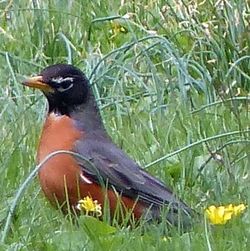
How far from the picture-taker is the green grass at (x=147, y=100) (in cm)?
384

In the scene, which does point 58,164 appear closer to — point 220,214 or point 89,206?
point 89,206

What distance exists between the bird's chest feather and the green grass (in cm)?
9

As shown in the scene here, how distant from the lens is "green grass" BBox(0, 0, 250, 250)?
3842mm

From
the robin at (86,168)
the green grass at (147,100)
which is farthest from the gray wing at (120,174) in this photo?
the green grass at (147,100)

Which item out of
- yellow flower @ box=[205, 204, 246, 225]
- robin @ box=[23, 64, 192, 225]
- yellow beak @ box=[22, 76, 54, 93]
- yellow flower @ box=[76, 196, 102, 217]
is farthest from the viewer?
yellow beak @ box=[22, 76, 54, 93]

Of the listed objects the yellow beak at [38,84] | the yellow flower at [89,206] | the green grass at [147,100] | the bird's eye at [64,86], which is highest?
the yellow beak at [38,84]

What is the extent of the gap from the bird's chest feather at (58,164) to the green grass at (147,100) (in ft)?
0.28

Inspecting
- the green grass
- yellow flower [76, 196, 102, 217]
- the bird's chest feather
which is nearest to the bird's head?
the bird's chest feather

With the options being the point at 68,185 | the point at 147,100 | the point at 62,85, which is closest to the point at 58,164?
the point at 68,185

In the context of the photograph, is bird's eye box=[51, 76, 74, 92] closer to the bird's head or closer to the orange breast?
the bird's head

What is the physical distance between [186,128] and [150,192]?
944 millimetres

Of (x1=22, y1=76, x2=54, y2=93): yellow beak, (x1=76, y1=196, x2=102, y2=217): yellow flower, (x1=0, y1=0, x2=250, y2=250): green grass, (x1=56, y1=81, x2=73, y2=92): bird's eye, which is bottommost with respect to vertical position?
(x1=0, y1=0, x2=250, y2=250): green grass

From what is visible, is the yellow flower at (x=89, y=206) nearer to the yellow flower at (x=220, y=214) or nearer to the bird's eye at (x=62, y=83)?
the yellow flower at (x=220, y=214)

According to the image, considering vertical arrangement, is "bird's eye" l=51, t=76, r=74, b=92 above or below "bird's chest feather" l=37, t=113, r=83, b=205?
above
